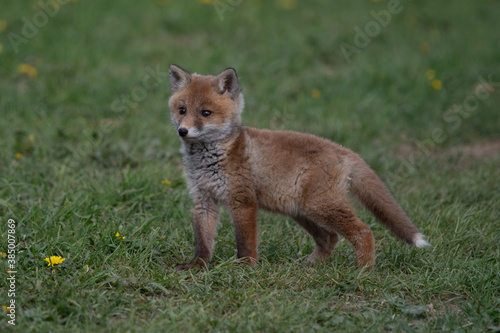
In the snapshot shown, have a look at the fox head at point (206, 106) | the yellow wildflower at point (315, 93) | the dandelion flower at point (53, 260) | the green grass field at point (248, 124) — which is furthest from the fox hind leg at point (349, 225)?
the yellow wildflower at point (315, 93)

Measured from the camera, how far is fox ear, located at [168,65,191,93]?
16.7 ft

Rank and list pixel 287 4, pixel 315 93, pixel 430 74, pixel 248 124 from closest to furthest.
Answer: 1. pixel 248 124
2. pixel 315 93
3. pixel 430 74
4. pixel 287 4

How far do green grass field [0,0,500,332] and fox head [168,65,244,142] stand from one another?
3.13 feet

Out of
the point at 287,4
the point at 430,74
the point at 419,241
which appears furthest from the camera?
the point at 287,4

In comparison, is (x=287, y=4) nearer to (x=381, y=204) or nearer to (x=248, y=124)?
(x=248, y=124)

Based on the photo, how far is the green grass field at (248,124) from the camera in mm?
4004

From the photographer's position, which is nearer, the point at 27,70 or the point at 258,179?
the point at 258,179

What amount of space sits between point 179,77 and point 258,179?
1177mm

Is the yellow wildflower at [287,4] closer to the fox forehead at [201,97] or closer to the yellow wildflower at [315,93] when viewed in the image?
the yellow wildflower at [315,93]

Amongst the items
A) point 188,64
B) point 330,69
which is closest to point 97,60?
point 188,64

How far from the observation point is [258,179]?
4844 millimetres

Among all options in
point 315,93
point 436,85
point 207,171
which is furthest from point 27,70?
point 436,85

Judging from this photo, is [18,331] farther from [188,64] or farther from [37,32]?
[37,32]

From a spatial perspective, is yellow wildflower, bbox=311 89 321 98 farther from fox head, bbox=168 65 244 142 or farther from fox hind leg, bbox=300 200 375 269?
fox hind leg, bbox=300 200 375 269
